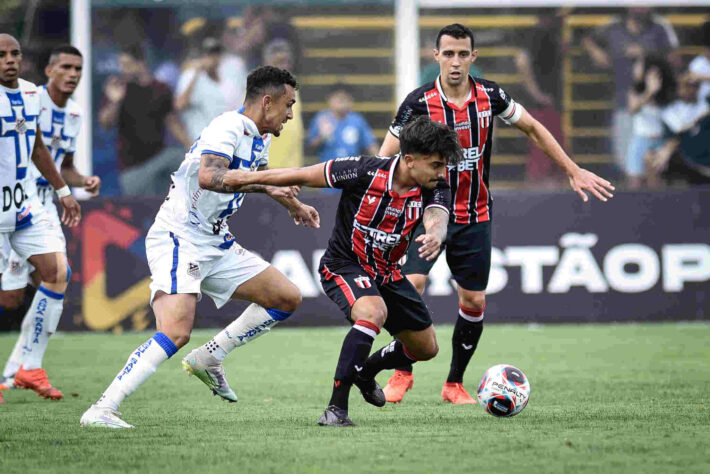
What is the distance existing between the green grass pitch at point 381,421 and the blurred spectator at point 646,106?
16.7 feet

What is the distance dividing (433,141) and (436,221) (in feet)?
1.54

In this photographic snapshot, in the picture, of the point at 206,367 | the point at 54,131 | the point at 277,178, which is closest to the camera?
the point at 277,178

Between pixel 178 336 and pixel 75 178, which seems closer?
pixel 178 336

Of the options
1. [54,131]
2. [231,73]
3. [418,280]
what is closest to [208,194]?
[418,280]

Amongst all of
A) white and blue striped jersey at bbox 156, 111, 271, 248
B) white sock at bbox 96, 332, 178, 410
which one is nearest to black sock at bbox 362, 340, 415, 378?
white and blue striped jersey at bbox 156, 111, 271, 248

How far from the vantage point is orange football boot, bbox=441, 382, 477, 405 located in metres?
7.29

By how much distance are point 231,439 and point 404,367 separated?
2146mm

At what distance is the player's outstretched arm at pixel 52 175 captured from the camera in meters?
8.02

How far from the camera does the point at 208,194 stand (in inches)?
257

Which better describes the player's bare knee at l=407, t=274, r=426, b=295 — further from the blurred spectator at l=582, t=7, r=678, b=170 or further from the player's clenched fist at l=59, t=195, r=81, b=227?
the blurred spectator at l=582, t=7, r=678, b=170

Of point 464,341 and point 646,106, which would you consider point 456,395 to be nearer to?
point 464,341

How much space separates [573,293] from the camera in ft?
42.0

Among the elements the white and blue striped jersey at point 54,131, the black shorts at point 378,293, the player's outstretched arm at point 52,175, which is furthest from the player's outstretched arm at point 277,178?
the white and blue striped jersey at point 54,131

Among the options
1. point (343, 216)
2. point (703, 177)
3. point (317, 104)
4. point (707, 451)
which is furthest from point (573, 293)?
point (707, 451)
